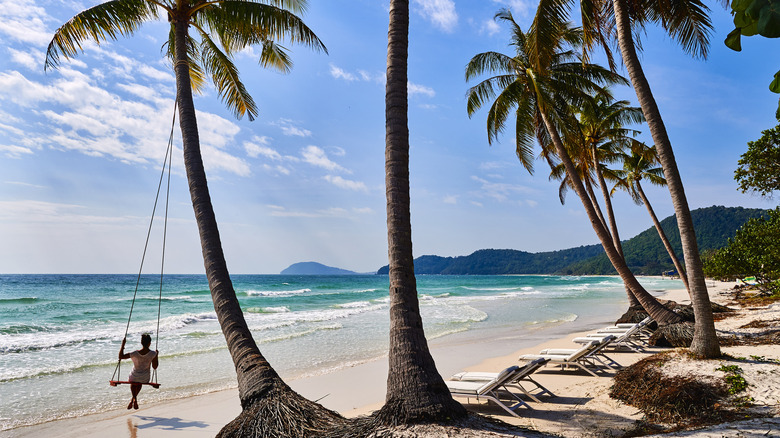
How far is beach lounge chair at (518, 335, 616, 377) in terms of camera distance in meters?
8.79

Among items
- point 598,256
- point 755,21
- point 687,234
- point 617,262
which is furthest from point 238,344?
point 598,256

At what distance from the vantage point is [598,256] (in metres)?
132

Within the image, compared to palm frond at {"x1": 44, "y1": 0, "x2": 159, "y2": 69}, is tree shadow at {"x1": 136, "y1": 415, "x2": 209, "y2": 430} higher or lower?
lower

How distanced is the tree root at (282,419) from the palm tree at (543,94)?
375 inches

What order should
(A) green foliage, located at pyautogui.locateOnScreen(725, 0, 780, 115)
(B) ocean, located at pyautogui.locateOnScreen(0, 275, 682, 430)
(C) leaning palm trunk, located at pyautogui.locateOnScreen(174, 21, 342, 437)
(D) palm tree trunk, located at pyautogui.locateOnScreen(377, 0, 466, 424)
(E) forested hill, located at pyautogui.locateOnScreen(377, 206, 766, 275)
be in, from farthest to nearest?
(E) forested hill, located at pyautogui.locateOnScreen(377, 206, 766, 275), (B) ocean, located at pyautogui.locateOnScreen(0, 275, 682, 430), (C) leaning palm trunk, located at pyautogui.locateOnScreen(174, 21, 342, 437), (D) palm tree trunk, located at pyautogui.locateOnScreen(377, 0, 466, 424), (A) green foliage, located at pyautogui.locateOnScreen(725, 0, 780, 115)

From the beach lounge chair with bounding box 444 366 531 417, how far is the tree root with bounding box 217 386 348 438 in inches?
96.5

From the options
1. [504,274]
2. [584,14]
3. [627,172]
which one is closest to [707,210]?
[504,274]

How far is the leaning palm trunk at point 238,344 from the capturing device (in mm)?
4766

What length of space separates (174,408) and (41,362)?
704cm

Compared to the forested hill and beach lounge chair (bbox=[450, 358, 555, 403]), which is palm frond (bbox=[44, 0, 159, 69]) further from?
the forested hill

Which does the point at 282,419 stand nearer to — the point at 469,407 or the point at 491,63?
the point at 469,407

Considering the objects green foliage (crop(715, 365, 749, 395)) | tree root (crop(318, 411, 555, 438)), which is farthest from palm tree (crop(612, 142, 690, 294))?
tree root (crop(318, 411, 555, 438))

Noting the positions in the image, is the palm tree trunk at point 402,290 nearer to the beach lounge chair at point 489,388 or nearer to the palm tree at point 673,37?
the beach lounge chair at point 489,388

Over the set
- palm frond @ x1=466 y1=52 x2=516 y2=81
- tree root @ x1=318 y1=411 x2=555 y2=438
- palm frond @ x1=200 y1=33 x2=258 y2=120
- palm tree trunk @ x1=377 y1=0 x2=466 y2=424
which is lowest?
tree root @ x1=318 y1=411 x2=555 y2=438
